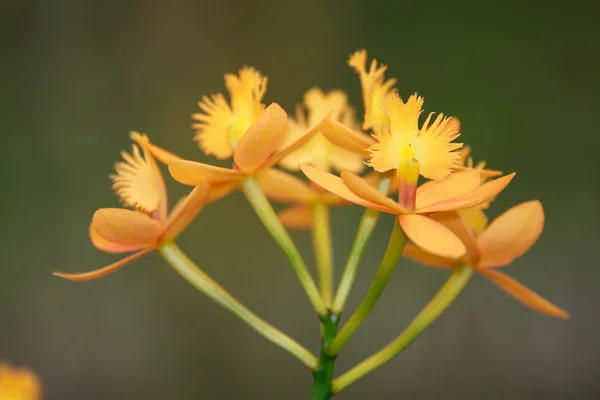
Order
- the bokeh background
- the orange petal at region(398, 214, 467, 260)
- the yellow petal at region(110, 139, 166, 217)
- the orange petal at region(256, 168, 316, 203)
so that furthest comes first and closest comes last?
the bokeh background → the orange petal at region(256, 168, 316, 203) → the yellow petal at region(110, 139, 166, 217) → the orange petal at region(398, 214, 467, 260)

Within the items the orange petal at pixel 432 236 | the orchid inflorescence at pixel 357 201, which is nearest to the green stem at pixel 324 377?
the orchid inflorescence at pixel 357 201

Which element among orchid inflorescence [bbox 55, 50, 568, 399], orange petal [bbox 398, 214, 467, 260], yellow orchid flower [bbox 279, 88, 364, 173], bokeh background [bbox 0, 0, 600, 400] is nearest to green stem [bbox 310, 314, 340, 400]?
orchid inflorescence [bbox 55, 50, 568, 399]

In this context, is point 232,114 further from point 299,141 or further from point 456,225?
point 456,225

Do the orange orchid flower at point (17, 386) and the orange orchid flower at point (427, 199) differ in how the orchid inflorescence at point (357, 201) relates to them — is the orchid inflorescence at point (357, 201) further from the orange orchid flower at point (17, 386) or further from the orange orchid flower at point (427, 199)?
the orange orchid flower at point (17, 386)

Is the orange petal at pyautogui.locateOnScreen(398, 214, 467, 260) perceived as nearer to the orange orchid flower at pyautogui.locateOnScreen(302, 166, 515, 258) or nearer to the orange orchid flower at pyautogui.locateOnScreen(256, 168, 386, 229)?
the orange orchid flower at pyautogui.locateOnScreen(302, 166, 515, 258)

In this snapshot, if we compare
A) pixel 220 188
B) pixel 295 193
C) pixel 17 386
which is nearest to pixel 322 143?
pixel 295 193

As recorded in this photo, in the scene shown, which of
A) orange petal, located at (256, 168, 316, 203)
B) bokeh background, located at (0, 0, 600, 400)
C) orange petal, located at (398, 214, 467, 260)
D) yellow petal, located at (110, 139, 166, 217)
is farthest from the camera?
bokeh background, located at (0, 0, 600, 400)
